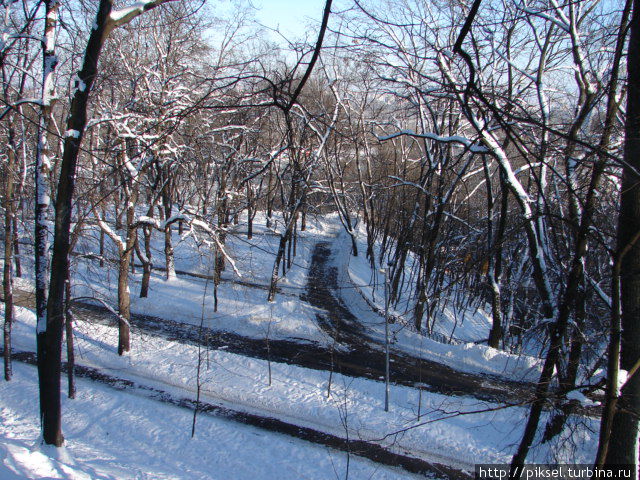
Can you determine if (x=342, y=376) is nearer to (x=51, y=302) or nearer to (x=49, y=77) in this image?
(x=51, y=302)

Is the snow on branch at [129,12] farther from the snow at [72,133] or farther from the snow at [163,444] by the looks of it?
the snow at [163,444]

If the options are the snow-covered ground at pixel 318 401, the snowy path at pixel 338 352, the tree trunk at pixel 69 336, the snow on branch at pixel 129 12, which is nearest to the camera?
the snow on branch at pixel 129 12

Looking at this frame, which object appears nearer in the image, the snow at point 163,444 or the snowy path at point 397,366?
the snow at point 163,444

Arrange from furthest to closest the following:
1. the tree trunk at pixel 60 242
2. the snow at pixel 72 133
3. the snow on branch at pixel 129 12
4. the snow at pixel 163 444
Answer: the snow at pixel 163 444
the snow at pixel 72 133
the tree trunk at pixel 60 242
the snow on branch at pixel 129 12

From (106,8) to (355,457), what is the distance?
841 centimetres

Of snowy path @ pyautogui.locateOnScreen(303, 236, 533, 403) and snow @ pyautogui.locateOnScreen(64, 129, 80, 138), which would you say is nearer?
snow @ pyautogui.locateOnScreen(64, 129, 80, 138)

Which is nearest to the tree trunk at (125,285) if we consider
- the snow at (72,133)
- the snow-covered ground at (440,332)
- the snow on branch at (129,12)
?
the snow-covered ground at (440,332)

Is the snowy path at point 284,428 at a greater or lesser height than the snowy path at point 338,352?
lesser

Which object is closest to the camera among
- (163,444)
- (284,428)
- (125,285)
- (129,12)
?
(129,12)

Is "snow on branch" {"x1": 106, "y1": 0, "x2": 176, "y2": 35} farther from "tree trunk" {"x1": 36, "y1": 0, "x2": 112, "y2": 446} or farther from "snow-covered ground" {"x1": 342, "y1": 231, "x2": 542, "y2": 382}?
"snow-covered ground" {"x1": 342, "y1": 231, "x2": 542, "y2": 382}

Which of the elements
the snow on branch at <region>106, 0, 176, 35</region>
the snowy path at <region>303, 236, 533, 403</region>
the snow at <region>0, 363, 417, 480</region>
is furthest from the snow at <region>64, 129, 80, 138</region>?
the snowy path at <region>303, 236, 533, 403</region>

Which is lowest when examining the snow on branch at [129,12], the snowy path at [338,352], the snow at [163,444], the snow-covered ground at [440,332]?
the snow at [163,444]

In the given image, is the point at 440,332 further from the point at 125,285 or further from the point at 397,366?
the point at 125,285

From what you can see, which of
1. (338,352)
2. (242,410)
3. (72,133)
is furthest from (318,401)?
(72,133)
